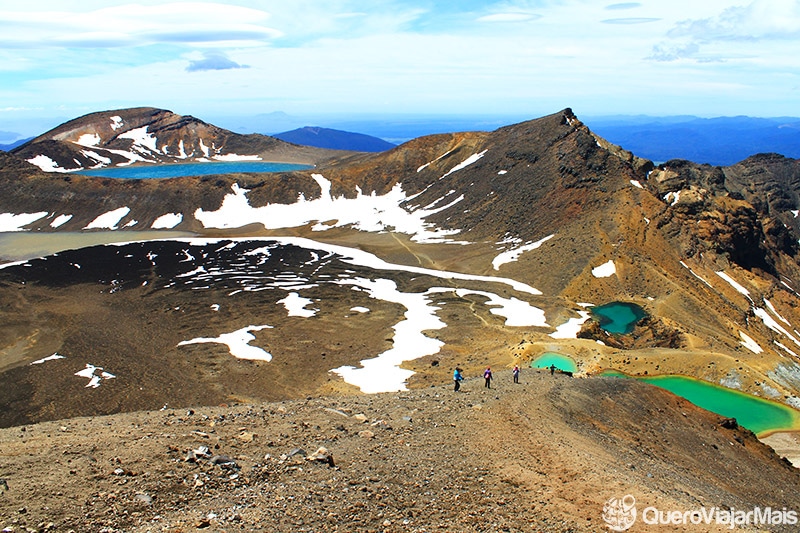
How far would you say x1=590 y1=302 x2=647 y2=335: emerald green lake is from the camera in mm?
55312

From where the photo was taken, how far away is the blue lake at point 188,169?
535ft

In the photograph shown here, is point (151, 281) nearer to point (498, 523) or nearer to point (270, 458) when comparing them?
point (270, 458)

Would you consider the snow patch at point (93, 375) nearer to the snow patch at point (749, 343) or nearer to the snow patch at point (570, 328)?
the snow patch at point (570, 328)

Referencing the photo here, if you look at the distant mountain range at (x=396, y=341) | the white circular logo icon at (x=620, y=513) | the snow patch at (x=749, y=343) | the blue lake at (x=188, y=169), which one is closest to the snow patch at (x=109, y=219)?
the distant mountain range at (x=396, y=341)

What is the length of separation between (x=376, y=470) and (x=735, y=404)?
32.7 metres

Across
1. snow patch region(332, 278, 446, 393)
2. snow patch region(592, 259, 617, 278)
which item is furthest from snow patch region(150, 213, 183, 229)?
snow patch region(592, 259, 617, 278)

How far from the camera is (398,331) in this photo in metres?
52.4

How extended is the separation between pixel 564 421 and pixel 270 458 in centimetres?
1322

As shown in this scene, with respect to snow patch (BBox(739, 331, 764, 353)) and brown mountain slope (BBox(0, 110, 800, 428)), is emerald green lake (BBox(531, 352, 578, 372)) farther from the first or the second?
snow patch (BBox(739, 331, 764, 353))

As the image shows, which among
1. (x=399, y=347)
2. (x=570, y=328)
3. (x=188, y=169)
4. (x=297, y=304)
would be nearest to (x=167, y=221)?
(x=297, y=304)

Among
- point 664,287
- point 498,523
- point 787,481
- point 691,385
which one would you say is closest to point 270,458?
point 498,523

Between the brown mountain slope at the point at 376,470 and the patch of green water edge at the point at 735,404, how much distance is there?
10.6 meters

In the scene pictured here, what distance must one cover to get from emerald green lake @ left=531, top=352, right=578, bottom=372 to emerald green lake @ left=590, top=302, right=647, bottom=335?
14138 millimetres

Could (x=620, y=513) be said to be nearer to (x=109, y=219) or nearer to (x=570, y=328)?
(x=570, y=328)
